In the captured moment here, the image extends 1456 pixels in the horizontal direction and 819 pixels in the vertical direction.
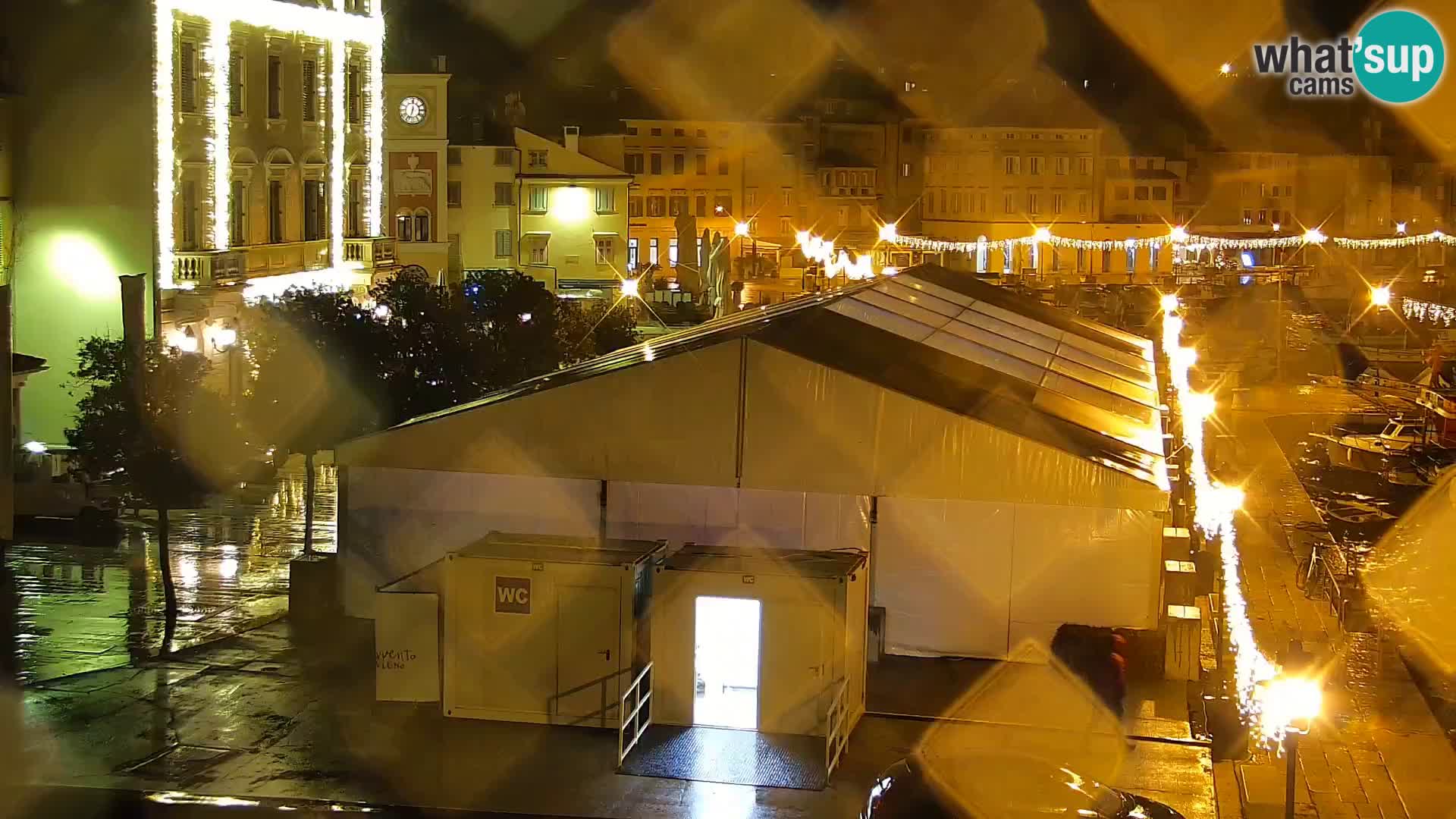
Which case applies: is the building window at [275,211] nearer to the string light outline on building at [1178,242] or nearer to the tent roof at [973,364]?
the tent roof at [973,364]

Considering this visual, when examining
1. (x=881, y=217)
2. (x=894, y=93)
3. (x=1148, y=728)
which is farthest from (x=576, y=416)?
(x=894, y=93)

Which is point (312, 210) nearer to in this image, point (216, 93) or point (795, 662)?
point (216, 93)

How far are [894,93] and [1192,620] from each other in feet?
271

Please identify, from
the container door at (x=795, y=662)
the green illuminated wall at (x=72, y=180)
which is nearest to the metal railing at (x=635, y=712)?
the container door at (x=795, y=662)

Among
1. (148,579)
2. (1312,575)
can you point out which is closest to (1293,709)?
(1312,575)

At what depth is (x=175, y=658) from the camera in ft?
52.0

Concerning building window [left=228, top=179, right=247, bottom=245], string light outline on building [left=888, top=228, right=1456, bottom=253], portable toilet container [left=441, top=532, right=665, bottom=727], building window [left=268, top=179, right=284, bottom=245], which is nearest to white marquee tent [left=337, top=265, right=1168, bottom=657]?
portable toilet container [left=441, top=532, right=665, bottom=727]

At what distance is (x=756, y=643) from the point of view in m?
13.1

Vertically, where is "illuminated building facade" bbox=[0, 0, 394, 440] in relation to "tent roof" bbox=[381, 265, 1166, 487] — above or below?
above

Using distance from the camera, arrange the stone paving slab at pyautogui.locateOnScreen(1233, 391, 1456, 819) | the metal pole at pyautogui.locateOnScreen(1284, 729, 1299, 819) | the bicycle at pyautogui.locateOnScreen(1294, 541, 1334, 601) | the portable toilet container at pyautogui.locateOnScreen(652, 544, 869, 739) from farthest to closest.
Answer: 1. the bicycle at pyautogui.locateOnScreen(1294, 541, 1334, 601)
2. the portable toilet container at pyautogui.locateOnScreen(652, 544, 869, 739)
3. the stone paving slab at pyautogui.locateOnScreen(1233, 391, 1456, 819)
4. the metal pole at pyautogui.locateOnScreen(1284, 729, 1299, 819)

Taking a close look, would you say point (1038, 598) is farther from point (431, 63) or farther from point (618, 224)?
point (618, 224)

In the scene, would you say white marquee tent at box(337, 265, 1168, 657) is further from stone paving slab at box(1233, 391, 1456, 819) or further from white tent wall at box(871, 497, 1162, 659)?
stone paving slab at box(1233, 391, 1456, 819)

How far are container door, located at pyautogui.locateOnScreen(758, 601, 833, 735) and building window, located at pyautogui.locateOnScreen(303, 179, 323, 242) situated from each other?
88.6 feet

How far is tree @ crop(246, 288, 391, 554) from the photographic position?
2162 centimetres
